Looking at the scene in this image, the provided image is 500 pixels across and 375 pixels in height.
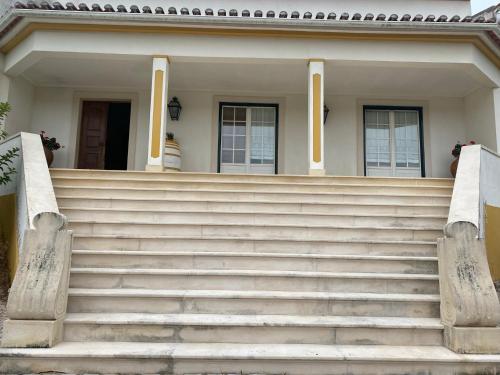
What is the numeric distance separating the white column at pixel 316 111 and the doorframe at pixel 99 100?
4.13m

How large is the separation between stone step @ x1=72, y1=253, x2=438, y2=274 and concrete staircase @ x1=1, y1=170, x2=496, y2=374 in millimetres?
10

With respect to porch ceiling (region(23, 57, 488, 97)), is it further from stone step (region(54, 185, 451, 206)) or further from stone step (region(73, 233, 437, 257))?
stone step (region(73, 233, 437, 257))

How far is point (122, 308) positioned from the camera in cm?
343

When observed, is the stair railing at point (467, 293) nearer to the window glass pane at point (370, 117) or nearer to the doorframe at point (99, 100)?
the window glass pane at point (370, 117)

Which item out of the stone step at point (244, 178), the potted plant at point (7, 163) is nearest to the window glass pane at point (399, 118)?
the stone step at point (244, 178)

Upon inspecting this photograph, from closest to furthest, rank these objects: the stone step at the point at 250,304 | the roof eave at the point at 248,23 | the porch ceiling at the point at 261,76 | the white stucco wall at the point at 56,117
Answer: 1. the stone step at the point at 250,304
2. the roof eave at the point at 248,23
3. the porch ceiling at the point at 261,76
4. the white stucco wall at the point at 56,117

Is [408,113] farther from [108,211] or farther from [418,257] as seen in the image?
[108,211]

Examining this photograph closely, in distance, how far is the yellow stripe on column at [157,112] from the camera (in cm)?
692

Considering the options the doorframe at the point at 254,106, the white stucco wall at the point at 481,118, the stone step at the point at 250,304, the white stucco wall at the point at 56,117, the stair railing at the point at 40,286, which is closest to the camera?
the stair railing at the point at 40,286

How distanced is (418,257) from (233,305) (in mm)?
2064

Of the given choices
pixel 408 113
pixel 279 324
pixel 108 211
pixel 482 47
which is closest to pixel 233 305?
pixel 279 324

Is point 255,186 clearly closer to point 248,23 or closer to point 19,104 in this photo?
point 248,23

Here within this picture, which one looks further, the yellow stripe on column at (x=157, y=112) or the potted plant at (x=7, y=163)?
the yellow stripe on column at (x=157, y=112)

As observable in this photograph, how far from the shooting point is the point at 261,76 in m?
8.15
